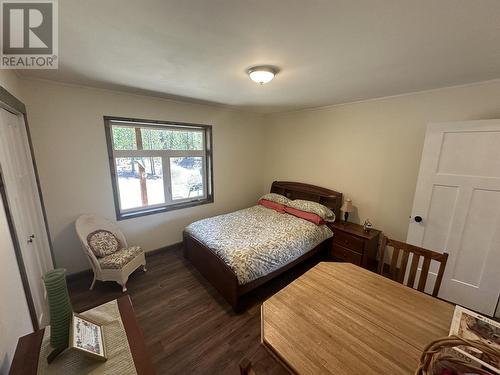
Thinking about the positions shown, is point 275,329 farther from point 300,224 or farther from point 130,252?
point 130,252

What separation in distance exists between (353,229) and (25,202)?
12.1ft

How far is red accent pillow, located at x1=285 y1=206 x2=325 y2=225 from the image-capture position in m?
2.96

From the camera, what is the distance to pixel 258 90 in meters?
2.49

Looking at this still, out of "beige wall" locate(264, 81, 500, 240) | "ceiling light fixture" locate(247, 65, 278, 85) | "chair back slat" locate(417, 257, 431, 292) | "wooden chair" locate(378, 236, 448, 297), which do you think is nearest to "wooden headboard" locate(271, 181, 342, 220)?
"beige wall" locate(264, 81, 500, 240)

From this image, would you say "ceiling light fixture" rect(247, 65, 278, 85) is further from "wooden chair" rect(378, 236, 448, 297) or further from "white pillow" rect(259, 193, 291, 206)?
"white pillow" rect(259, 193, 291, 206)

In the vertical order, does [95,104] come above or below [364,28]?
below

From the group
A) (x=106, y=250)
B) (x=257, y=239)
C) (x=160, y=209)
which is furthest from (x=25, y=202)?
(x=257, y=239)

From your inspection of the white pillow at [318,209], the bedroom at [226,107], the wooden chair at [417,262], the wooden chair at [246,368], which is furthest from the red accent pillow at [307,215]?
the wooden chair at [246,368]

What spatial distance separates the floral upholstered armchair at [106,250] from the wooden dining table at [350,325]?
6.51 feet

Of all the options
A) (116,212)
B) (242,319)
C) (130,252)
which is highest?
(116,212)

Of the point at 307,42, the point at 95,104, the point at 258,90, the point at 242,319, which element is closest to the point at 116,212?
the point at 95,104

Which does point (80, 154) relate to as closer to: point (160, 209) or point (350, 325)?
point (160, 209)

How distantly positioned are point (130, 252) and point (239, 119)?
112 inches

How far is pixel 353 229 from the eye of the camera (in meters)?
2.86
